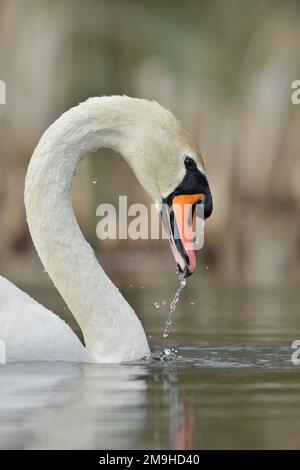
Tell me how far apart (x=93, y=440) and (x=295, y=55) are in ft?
33.4

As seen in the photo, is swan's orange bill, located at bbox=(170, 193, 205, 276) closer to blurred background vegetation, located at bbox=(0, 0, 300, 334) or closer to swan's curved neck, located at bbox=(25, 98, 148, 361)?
swan's curved neck, located at bbox=(25, 98, 148, 361)

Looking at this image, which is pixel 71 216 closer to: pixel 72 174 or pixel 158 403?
pixel 72 174

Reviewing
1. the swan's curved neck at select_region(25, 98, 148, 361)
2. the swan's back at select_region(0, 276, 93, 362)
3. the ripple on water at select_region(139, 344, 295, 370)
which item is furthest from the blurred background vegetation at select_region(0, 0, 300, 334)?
the swan's back at select_region(0, 276, 93, 362)

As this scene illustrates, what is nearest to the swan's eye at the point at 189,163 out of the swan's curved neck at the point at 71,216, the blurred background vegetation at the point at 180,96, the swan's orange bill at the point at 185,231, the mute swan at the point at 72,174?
the mute swan at the point at 72,174

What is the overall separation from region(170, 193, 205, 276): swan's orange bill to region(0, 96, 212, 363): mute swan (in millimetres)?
14

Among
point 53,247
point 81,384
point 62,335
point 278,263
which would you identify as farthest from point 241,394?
point 278,263

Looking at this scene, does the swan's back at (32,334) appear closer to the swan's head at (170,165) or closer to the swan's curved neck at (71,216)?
the swan's curved neck at (71,216)

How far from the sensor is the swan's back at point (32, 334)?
6441 millimetres

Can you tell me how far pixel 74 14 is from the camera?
1446cm

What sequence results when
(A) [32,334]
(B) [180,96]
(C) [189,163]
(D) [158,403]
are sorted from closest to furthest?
(D) [158,403] < (A) [32,334] < (C) [189,163] < (B) [180,96]

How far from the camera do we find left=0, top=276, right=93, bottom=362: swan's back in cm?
644

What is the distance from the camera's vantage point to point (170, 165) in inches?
273

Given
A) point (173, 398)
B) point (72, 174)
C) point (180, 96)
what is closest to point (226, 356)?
point (72, 174)

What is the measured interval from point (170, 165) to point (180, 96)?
7349mm
